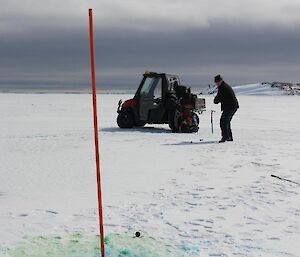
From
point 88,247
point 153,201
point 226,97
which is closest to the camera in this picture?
point 88,247

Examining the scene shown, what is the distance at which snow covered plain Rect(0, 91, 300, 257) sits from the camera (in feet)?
14.3

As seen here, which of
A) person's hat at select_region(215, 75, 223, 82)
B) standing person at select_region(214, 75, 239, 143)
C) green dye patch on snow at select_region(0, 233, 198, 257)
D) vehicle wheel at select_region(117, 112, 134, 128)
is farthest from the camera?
vehicle wheel at select_region(117, 112, 134, 128)

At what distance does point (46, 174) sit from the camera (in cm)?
774

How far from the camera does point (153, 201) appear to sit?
596 centimetres

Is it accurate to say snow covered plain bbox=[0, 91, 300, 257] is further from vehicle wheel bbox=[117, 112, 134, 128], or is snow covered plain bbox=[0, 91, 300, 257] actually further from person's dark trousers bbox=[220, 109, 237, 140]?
vehicle wheel bbox=[117, 112, 134, 128]

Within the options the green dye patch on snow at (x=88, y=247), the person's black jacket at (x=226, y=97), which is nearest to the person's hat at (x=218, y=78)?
the person's black jacket at (x=226, y=97)

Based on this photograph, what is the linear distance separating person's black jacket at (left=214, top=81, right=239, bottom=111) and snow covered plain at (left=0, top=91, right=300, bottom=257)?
1.57 metres

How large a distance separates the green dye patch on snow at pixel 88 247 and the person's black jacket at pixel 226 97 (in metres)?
8.19

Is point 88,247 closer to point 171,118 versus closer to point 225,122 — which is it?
point 225,122

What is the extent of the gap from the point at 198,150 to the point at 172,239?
6.23 meters

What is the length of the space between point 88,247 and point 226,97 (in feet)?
28.3

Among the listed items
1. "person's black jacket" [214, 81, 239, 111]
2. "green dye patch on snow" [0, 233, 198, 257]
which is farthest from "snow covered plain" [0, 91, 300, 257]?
"person's black jacket" [214, 81, 239, 111]

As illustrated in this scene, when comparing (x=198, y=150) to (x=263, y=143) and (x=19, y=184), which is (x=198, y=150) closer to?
(x=263, y=143)

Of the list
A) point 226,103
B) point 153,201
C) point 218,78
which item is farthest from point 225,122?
point 153,201
